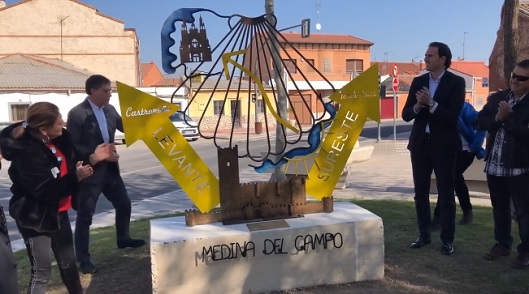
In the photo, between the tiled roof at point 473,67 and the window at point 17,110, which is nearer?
the window at point 17,110

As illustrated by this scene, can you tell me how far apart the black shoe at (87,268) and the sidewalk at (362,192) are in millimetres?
1686

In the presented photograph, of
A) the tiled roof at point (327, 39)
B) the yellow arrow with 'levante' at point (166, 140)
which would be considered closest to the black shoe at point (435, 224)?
the yellow arrow with 'levante' at point (166, 140)

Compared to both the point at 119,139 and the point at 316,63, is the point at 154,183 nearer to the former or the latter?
the point at 119,139

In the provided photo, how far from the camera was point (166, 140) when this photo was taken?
3.74 meters

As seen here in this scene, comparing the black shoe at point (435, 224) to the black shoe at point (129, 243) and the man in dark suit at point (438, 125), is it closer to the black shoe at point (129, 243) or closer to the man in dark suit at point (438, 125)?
the man in dark suit at point (438, 125)

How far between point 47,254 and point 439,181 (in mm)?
3193

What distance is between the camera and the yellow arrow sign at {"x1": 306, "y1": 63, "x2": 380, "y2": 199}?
157 inches

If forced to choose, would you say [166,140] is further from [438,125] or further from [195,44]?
[438,125]

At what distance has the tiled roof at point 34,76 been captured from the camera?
2700 cm

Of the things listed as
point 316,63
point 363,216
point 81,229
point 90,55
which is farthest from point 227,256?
point 316,63

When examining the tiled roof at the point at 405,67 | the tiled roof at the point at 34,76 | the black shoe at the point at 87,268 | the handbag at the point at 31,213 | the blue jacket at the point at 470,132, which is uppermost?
the tiled roof at the point at 405,67

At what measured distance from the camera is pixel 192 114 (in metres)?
34.0

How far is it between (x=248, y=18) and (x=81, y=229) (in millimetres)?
2375

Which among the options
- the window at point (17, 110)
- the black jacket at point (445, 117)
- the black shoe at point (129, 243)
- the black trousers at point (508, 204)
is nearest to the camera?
the black trousers at point (508, 204)
